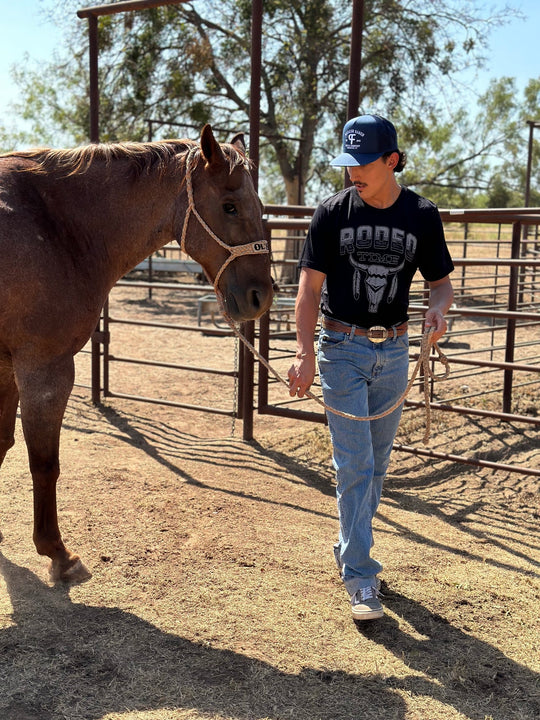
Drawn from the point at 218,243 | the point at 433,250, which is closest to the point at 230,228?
the point at 218,243

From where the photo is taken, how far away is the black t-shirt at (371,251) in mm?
2559

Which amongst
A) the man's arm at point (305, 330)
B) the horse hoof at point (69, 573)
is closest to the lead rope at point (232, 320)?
the man's arm at point (305, 330)

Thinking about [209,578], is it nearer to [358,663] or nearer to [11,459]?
[358,663]

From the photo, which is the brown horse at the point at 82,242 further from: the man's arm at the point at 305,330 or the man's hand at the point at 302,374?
the man's hand at the point at 302,374

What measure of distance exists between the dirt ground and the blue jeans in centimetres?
29

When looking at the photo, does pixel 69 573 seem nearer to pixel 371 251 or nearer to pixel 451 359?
pixel 371 251

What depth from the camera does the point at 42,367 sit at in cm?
276

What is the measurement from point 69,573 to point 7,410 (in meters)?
0.82

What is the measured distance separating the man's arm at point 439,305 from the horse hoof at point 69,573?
177cm

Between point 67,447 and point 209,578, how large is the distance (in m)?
2.10

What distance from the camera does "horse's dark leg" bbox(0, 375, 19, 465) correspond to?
122 inches

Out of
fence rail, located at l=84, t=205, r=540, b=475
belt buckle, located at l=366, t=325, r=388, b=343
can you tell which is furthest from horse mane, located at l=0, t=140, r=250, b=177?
fence rail, located at l=84, t=205, r=540, b=475

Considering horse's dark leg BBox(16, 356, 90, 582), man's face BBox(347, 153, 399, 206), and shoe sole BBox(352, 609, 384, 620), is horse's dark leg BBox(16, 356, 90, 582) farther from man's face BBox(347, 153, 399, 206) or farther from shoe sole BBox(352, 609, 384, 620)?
man's face BBox(347, 153, 399, 206)

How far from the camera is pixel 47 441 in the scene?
9.32 feet
